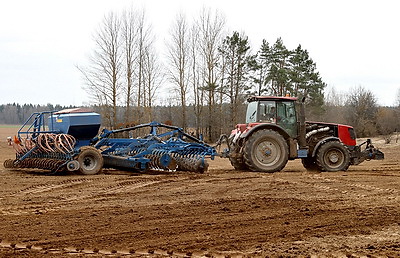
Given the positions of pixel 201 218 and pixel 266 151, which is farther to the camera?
pixel 266 151

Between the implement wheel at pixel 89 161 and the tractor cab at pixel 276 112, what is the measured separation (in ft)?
14.5

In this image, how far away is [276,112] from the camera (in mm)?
14023

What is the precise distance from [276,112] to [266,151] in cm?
119

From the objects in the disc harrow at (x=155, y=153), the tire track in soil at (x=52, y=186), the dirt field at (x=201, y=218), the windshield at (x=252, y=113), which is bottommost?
the dirt field at (x=201, y=218)

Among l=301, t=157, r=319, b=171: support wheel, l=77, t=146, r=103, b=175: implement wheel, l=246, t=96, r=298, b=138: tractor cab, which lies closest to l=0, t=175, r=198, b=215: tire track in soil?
l=77, t=146, r=103, b=175: implement wheel

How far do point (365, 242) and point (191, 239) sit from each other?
6.50ft

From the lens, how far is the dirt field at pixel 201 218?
5367 millimetres

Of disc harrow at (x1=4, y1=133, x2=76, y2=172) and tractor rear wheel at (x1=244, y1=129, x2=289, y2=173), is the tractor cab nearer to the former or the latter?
tractor rear wheel at (x1=244, y1=129, x2=289, y2=173)

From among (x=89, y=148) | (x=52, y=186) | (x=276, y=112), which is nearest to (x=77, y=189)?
(x=52, y=186)

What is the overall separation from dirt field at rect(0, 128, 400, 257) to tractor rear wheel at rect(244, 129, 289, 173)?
6.97ft

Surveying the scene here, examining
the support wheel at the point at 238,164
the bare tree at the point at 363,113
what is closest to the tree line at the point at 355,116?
the bare tree at the point at 363,113

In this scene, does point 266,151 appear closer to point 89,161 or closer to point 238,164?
point 238,164

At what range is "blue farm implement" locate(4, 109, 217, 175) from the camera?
43.8ft

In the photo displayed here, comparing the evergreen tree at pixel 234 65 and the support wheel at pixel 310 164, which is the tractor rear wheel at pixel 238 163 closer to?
the support wheel at pixel 310 164
